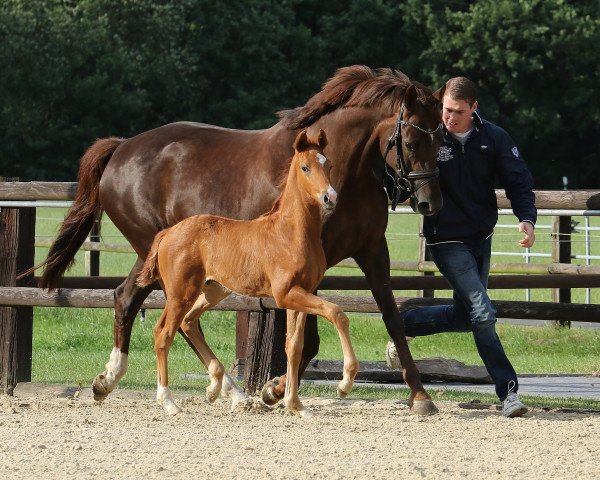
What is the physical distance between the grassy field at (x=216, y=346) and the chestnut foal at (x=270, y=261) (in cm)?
209

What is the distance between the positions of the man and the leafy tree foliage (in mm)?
33237

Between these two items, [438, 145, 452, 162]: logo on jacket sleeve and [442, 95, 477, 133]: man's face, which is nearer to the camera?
[442, 95, 477, 133]: man's face

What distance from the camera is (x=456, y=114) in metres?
6.56

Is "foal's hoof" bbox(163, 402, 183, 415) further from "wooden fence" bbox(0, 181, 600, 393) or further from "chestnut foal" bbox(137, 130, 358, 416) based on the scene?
"wooden fence" bbox(0, 181, 600, 393)

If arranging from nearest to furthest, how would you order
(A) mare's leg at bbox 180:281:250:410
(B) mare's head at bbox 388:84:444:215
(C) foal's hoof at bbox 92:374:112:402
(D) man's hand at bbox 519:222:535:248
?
(B) mare's head at bbox 388:84:444:215
(D) man's hand at bbox 519:222:535:248
(A) mare's leg at bbox 180:281:250:410
(C) foal's hoof at bbox 92:374:112:402

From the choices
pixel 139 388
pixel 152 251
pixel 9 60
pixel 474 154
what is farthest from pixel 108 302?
pixel 9 60

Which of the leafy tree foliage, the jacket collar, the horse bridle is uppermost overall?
the leafy tree foliage

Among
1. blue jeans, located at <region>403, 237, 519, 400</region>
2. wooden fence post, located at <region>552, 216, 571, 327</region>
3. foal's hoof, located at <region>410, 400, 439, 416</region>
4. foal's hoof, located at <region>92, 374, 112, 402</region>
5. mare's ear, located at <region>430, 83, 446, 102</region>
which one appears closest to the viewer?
mare's ear, located at <region>430, 83, 446, 102</region>

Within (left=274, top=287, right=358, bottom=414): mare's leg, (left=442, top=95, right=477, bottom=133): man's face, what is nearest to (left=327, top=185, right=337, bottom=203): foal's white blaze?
(left=274, top=287, right=358, bottom=414): mare's leg

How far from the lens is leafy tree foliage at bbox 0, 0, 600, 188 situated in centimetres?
3991

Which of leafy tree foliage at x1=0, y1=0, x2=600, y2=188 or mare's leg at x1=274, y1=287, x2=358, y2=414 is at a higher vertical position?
leafy tree foliage at x1=0, y1=0, x2=600, y2=188

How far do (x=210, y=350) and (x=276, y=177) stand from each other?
1.09m

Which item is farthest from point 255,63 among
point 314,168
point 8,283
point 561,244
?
point 314,168

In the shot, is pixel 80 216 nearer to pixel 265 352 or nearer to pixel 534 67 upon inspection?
pixel 265 352
